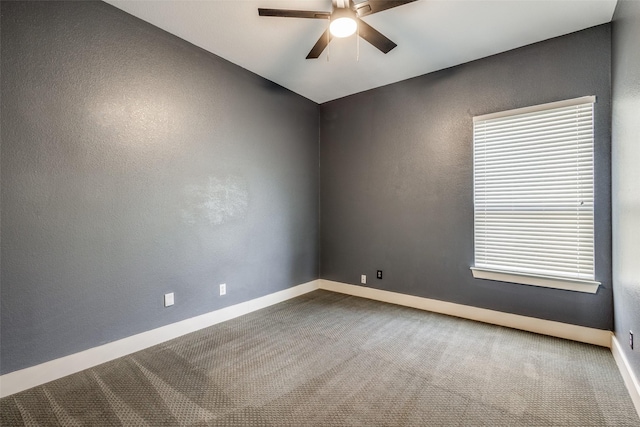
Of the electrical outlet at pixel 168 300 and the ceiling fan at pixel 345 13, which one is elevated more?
the ceiling fan at pixel 345 13

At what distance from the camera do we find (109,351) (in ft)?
7.47

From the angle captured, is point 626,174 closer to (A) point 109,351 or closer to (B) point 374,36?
(B) point 374,36

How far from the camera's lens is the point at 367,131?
388 cm

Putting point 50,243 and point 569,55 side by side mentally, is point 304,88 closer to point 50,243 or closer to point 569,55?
point 569,55

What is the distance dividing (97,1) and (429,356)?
149 inches

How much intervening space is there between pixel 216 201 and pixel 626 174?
3280mm

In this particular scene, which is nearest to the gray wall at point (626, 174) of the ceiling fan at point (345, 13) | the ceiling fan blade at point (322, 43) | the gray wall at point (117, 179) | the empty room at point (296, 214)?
the empty room at point (296, 214)

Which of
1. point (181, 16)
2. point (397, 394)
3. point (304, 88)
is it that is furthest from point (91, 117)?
point (397, 394)

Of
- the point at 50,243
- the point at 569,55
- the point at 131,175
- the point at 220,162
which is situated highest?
the point at 569,55

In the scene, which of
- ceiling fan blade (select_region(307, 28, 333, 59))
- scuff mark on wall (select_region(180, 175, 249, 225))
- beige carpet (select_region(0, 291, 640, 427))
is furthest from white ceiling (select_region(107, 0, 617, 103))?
beige carpet (select_region(0, 291, 640, 427))

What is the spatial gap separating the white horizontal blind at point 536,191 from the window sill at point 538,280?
0.16ft

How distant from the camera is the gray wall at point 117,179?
1909 mm

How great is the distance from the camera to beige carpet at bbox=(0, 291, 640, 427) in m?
1.66

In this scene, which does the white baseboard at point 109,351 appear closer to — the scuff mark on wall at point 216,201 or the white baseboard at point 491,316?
the scuff mark on wall at point 216,201
